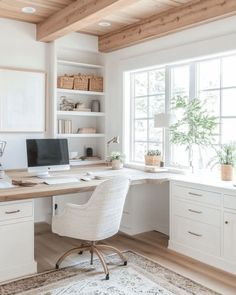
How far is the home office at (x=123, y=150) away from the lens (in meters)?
3.05

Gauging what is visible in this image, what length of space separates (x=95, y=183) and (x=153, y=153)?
1221mm

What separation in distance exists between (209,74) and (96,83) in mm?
1706

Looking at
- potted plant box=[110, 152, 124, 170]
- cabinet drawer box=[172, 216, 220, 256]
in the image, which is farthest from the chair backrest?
potted plant box=[110, 152, 124, 170]

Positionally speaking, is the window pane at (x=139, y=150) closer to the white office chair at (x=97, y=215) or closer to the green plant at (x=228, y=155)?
the green plant at (x=228, y=155)

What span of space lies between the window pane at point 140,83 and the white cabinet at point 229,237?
2180 millimetres

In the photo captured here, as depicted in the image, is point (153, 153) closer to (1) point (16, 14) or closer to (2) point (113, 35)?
(2) point (113, 35)

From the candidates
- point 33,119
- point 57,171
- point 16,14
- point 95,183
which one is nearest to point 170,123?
point 95,183

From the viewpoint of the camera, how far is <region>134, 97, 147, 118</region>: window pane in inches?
187

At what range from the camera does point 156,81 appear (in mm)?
4551

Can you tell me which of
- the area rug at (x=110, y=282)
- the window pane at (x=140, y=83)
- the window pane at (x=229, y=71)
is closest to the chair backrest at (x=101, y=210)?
the area rug at (x=110, y=282)

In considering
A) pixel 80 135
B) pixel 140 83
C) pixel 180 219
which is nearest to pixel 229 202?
pixel 180 219

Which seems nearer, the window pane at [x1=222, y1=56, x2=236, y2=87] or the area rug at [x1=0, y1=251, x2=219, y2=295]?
the area rug at [x1=0, y1=251, x2=219, y2=295]

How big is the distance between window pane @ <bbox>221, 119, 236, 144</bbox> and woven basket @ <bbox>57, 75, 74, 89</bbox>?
6.91 ft

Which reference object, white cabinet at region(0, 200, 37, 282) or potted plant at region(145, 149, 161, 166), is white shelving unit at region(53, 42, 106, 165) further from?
white cabinet at region(0, 200, 37, 282)
